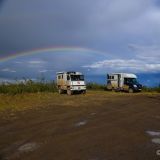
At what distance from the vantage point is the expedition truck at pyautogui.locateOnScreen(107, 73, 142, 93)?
53250mm

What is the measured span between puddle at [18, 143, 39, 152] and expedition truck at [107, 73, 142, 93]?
39784 millimetres

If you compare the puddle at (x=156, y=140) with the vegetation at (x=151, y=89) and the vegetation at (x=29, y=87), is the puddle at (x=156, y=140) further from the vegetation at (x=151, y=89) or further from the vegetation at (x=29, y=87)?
the vegetation at (x=151, y=89)

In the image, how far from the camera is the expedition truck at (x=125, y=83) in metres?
53.2

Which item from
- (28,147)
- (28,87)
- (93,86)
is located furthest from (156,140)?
(93,86)

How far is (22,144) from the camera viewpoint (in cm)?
1434

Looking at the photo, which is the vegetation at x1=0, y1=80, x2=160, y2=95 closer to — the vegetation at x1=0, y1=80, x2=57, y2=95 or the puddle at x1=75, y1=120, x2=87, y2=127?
the vegetation at x1=0, y1=80, x2=57, y2=95

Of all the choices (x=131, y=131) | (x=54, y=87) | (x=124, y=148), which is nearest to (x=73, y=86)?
(x=54, y=87)

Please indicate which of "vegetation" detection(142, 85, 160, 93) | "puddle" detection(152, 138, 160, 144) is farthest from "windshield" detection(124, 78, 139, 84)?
"puddle" detection(152, 138, 160, 144)

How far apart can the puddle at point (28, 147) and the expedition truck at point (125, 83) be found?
39784 millimetres

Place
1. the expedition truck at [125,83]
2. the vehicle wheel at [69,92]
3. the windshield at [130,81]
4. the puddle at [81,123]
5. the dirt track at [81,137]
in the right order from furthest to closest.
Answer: the windshield at [130,81] < the expedition truck at [125,83] < the vehicle wheel at [69,92] < the puddle at [81,123] < the dirt track at [81,137]

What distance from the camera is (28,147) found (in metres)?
13.8

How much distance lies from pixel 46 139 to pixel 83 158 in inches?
141

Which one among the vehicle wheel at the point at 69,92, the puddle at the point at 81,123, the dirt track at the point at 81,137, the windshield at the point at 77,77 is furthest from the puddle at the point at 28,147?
the windshield at the point at 77,77

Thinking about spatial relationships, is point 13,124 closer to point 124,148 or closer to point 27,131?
point 27,131
